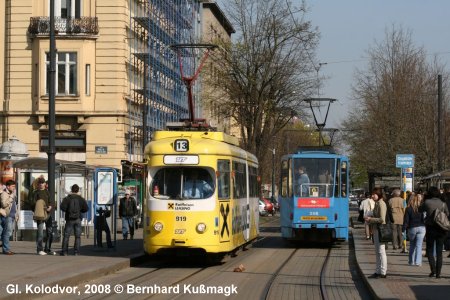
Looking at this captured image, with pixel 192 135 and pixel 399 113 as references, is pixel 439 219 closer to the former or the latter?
pixel 192 135

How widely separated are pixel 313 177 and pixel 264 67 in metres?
25.4

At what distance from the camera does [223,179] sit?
22.7 m

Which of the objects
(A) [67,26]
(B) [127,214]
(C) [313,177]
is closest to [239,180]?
(C) [313,177]

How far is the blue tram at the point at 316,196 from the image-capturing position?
30.1 metres

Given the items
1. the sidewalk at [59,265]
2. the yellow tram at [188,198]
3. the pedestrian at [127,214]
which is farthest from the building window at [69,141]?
the yellow tram at [188,198]

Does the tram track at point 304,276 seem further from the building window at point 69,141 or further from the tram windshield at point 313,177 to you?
the building window at point 69,141

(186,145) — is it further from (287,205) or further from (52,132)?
(287,205)

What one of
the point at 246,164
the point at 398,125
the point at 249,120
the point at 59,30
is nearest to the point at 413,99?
the point at 398,125

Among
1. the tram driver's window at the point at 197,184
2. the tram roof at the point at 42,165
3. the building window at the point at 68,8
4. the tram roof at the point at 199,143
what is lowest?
the tram driver's window at the point at 197,184

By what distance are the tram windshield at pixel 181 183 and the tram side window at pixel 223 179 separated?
33 cm

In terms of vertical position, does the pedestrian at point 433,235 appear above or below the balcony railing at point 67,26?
below

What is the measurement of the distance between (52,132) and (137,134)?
29492mm

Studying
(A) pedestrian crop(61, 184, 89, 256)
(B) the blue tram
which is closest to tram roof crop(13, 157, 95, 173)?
(A) pedestrian crop(61, 184, 89, 256)

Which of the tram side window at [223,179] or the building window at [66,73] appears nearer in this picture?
the tram side window at [223,179]
